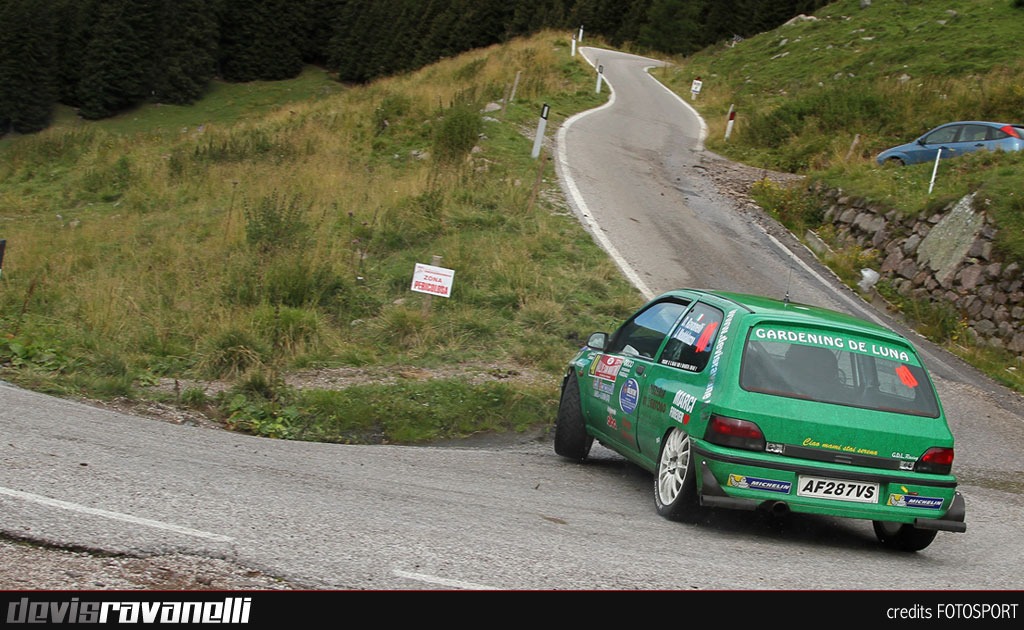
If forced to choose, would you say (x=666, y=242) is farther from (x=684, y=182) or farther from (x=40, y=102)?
(x=40, y=102)

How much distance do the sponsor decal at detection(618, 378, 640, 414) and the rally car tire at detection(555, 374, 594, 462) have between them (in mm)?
813

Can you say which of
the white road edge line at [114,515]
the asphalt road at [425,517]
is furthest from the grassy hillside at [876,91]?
the white road edge line at [114,515]

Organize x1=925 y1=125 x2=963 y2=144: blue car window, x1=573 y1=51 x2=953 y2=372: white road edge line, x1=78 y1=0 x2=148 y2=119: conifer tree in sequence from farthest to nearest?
x1=78 y1=0 x2=148 y2=119: conifer tree < x1=925 y1=125 x2=963 y2=144: blue car window < x1=573 y1=51 x2=953 y2=372: white road edge line

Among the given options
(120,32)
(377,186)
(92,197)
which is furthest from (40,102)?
(377,186)

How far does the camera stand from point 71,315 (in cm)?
1129

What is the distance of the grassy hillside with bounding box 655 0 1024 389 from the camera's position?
14914 mm

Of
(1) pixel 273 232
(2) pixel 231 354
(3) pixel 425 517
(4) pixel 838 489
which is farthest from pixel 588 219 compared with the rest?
(3) pixel 425 517

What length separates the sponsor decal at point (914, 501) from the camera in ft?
18.5

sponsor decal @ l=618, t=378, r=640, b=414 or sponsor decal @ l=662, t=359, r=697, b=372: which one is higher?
sponsor decal @ l=662, t=359, r=697, b=372

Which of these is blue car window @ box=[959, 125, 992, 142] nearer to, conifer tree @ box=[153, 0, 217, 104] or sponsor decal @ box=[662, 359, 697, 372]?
sponsor decal @ box=[662, 359, 697, 372]

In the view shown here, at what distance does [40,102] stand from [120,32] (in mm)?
9245

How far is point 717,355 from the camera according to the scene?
5.99 metres

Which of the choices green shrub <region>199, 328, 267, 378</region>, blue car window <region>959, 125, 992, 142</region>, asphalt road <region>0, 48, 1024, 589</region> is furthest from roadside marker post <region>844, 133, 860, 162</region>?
green shrub <region>199, 328, 267, 378</region>

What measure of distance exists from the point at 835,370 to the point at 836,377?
0.17 feet
